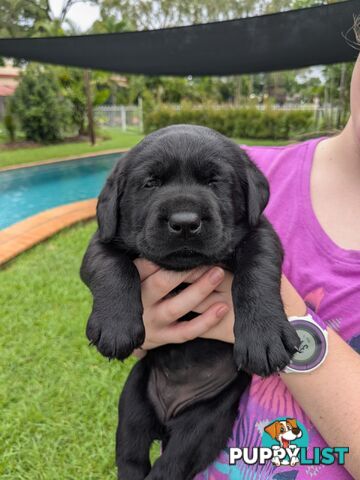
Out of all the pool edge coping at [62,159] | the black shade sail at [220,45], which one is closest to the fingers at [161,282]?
the black shade sail at [220,45]

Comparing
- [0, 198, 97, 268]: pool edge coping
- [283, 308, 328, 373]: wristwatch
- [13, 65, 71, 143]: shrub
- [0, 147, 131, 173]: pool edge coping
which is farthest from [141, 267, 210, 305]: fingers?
[13, 65, 71, 143]: shrub

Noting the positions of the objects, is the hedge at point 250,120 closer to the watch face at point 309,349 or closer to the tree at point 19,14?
the tree at point 19,14

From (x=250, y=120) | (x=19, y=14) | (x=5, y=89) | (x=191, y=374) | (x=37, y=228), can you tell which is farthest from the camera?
(x=19, y=14)

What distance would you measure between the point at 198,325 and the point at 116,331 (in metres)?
0.23

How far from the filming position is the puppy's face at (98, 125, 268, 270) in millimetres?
1312

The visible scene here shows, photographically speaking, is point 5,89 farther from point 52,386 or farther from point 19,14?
point 52,386

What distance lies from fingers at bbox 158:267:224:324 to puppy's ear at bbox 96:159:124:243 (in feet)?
0.98

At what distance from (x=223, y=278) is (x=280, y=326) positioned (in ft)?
0.79

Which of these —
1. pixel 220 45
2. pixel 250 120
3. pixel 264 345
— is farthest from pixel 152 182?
pixel 250 120

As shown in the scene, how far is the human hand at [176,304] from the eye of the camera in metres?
1.38

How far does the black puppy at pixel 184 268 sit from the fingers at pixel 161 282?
0.11 ft

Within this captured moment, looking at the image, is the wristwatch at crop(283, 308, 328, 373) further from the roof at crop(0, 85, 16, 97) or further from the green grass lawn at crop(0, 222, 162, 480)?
the roof at crop(0, 85, 16, 97)

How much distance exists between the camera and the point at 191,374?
1.56 m

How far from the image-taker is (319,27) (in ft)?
17.3
